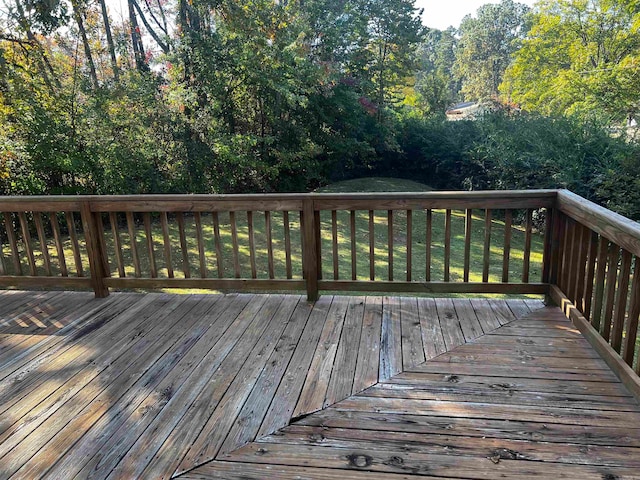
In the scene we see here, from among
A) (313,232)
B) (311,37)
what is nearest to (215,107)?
(311,37)

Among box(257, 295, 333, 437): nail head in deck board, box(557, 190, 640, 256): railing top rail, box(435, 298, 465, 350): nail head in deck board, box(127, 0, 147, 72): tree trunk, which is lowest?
box(435, 298, 465, 350): nail head in deck board

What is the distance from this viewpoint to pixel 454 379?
7.45 ft

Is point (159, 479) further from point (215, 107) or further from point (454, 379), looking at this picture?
point (215, 107)

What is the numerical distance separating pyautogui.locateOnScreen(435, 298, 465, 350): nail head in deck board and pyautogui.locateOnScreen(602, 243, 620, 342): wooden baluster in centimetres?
76

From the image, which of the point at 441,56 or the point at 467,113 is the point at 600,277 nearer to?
the point at 467,113

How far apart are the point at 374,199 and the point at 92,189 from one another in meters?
5.98

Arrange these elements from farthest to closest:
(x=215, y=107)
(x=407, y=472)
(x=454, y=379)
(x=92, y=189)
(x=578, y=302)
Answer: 1. (x=215, y=107)
2. (x=92, y=189)
3. (x=578, y=302)
4. (x=454, y=379)
5. (x=407, y=472)

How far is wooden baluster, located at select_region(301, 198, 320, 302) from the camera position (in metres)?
3.28

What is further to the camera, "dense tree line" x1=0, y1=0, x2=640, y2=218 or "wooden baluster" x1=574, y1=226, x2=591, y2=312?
"dense tree line" x1=0, y1=0, x2=640, y2=218

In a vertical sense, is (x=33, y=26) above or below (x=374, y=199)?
above

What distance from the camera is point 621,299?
7.16ft

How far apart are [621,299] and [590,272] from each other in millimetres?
455

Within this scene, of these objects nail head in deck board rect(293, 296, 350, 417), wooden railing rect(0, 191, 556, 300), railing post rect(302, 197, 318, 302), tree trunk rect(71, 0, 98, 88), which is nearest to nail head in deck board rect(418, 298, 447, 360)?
wooden railing rect(0, 191, 556, 300)

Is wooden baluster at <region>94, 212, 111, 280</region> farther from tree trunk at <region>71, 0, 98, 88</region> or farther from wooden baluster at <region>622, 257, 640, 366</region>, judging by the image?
tree trunk at <region>71, 0, 98, 88</region>
